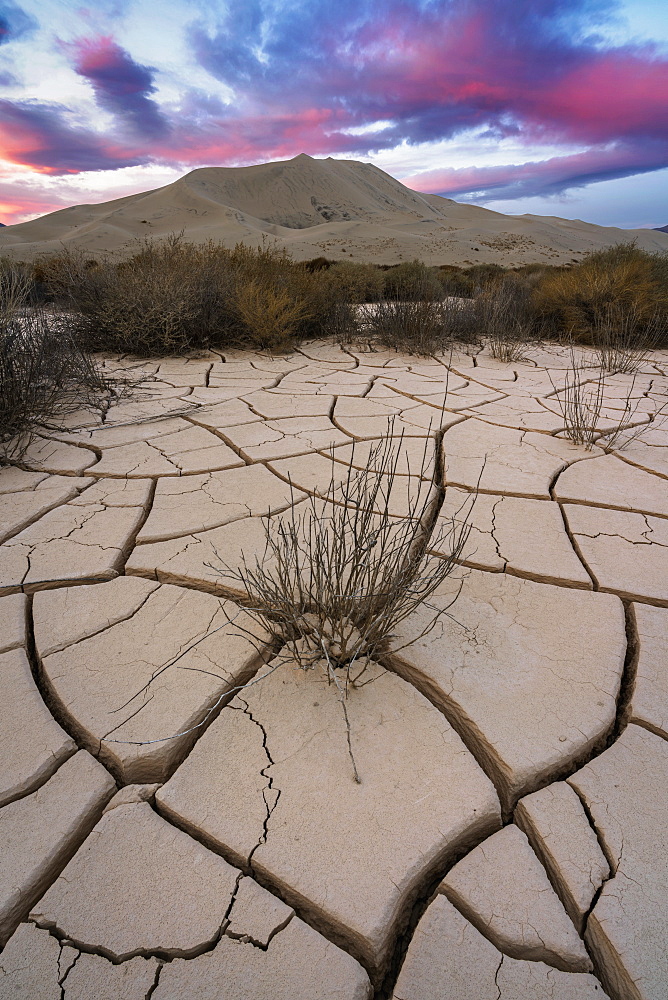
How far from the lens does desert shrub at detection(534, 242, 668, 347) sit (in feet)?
17.3

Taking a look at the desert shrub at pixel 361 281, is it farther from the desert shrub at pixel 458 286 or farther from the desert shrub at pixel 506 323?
the desert shrub at pixel 506 323

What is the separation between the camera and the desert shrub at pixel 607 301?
5.27 metres

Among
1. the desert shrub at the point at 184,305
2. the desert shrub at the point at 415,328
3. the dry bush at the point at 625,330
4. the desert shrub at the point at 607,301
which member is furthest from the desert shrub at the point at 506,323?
the desert shrub at the point at 184,305

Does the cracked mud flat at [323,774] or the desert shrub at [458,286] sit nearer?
the cracked mud flat at [323,774]

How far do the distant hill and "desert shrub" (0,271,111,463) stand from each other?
369cm

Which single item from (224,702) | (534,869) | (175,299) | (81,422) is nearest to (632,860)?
(534,869)

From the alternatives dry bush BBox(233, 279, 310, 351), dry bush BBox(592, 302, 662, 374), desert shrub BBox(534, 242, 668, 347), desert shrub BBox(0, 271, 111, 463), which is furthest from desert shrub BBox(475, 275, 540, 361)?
desert shrub BBox(0, 271, 111, 463)

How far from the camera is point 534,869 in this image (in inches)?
34.8

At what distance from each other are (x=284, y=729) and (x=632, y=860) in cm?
68

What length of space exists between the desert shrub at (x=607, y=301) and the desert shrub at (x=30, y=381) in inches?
187

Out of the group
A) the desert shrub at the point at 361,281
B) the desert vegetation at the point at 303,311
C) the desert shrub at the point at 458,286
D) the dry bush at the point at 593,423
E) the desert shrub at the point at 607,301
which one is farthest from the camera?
the desert shrub at the point at 458,286

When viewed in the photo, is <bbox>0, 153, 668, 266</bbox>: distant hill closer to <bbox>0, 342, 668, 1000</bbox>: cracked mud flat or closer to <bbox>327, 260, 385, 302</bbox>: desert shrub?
<bbox>327, 260, 385, 302</bbox>: desert shrub

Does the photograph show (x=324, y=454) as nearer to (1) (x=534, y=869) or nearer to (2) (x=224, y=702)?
(2) (x=224, y=702)

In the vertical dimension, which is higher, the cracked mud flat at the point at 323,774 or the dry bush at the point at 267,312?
the dry bush at the point at 267,312
